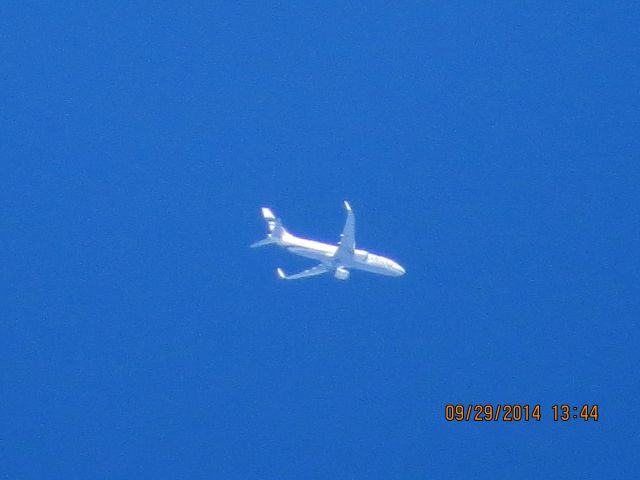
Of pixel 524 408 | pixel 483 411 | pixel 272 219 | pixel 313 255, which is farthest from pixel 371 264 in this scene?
pixel 524 408

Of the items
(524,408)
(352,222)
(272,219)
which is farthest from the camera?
(524,408)

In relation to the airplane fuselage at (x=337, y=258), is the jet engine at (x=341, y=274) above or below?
below

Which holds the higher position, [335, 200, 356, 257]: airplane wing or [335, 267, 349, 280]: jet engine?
[335, 200, 356, 257]: airplane wing

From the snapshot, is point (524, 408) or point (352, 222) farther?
point (524, 408)

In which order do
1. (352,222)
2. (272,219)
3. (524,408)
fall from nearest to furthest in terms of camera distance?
(352,222)
(272,219)
(524,408)

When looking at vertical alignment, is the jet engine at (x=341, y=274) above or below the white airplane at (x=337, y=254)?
below

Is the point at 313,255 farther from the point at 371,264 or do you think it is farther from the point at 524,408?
the point at 524,408

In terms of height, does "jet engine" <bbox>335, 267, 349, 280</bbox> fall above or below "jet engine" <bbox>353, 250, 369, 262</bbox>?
below

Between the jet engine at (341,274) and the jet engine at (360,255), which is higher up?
the jet engine at (360,255)
